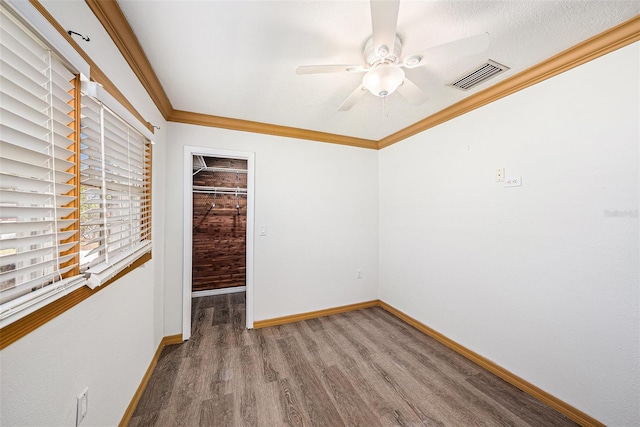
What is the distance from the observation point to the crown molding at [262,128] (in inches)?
95.8

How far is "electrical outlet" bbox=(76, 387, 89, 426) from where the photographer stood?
0.99 metres

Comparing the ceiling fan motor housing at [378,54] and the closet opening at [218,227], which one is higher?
the ceiling fan motor housing at [378,54]

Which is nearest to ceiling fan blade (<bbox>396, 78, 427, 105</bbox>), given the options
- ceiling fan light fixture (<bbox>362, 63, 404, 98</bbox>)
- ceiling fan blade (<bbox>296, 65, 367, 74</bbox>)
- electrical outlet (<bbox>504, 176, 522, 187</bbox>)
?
ceiling fan light fixture (<bbox>362, 63, 404, 98</bbox>)

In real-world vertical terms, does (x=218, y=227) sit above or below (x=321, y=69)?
below

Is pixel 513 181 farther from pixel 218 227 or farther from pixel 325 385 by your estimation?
pixel 218 227

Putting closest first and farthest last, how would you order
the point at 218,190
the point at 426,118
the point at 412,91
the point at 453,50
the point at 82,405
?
1. the point at 82,405
2. the point at 453,50
3. the point at 412,91
4. the point at 426,118
5. the point at 218,190

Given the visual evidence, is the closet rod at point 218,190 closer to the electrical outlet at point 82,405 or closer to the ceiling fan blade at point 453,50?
the electrical outlet at point 82,405

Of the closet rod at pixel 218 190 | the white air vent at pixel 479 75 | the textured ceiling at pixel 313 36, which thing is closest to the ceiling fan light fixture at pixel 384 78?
the textured ceiling at pixel 313 36

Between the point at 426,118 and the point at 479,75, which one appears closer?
the point at 479,75

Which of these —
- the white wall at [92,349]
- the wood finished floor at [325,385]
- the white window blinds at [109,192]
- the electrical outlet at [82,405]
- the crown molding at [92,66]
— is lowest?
the wood finished floor at [325,385]

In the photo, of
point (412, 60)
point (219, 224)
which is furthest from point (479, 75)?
point (219, 224)

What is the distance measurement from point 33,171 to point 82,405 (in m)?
1.02

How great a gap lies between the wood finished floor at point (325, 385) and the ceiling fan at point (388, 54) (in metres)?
2.12

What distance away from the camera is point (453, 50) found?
46.8 inches
